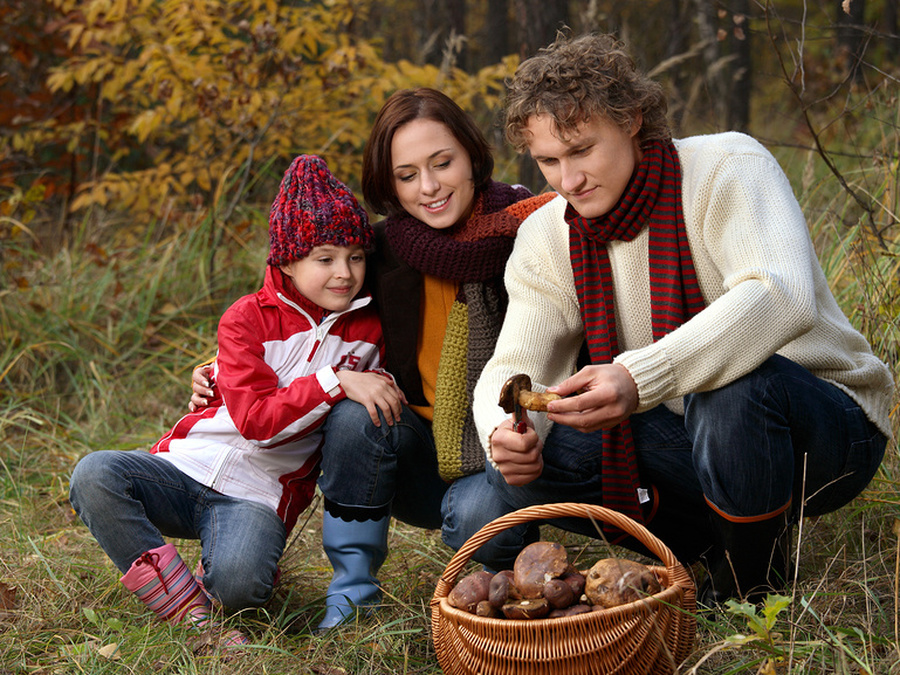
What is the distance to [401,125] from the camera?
2.29 m

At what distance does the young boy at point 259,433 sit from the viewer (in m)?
2.13

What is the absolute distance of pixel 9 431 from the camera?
3.72m

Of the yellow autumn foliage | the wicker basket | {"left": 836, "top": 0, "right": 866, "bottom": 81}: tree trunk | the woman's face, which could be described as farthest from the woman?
{"left": 836, "top": 0, "right": 866, "bottom": 81}: tree trunk

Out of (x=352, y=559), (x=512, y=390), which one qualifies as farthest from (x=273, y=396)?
(x=512, y=390)

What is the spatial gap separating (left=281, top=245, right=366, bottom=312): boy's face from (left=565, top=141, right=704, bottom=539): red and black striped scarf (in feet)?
1.95

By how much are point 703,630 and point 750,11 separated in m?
9.86

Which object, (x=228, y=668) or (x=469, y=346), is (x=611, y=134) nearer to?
(x=469, y=346)

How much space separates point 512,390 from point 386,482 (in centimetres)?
56

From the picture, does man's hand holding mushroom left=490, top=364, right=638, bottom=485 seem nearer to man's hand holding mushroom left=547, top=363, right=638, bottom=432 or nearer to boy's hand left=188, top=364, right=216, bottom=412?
man's hand holding mushroom left=547, top=363, right=638, bottom=432

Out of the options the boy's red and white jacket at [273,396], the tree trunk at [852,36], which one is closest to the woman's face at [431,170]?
the boy's red and white jacket at [273,396]

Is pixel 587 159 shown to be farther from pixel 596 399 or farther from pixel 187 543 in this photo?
pixel 187 543

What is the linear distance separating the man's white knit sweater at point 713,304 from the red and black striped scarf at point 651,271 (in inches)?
1.4

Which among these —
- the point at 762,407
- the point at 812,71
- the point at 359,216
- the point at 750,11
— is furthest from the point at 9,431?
the point at 750,11

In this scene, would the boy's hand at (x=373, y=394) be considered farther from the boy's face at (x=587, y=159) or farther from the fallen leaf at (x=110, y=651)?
the fallen leaf at (x=110, y=651)
